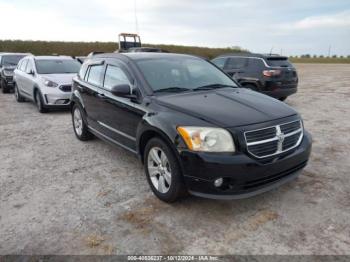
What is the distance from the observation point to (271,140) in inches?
124

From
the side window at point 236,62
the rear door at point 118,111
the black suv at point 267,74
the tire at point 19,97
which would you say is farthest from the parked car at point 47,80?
the black suv at point 267,74

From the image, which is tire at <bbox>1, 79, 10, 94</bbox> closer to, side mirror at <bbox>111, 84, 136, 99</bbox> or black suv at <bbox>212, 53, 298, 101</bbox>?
black suv at <bbox>212, 53, 298, 101</bbox>

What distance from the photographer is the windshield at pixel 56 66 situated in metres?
9.36

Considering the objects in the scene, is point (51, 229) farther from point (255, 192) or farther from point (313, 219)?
point (313, 219)

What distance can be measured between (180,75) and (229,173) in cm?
187

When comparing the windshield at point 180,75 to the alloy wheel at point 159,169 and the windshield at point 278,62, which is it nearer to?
the alloy wheel at point 159,169

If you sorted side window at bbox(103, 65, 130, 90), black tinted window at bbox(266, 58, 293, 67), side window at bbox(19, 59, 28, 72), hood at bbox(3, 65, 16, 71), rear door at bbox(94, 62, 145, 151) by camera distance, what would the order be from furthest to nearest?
1. hood at bbox(3, 65, 16, 71)
2. side window at bbox(19, 59, 28, 72)
3. black tinted window at bbox(266, 58, 293, 67)
4. side window at bbox(103, 65, 130, 90)
5. rear door at bbox(94, 62, 145, 151)

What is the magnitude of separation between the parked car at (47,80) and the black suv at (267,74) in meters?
5.09

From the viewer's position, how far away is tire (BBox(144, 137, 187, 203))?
3.21 m

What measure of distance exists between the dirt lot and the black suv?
12.8ft

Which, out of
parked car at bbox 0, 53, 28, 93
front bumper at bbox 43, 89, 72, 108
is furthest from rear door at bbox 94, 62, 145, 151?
parked car at bbox 0, 53, 28, 93

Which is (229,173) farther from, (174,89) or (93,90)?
(93,90)

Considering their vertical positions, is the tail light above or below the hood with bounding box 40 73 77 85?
above

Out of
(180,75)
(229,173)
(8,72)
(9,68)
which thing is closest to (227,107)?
(229,173)
